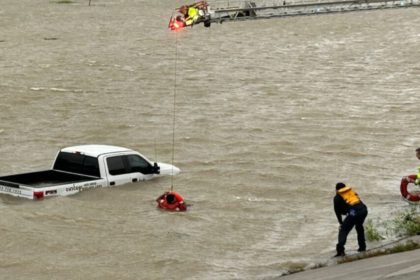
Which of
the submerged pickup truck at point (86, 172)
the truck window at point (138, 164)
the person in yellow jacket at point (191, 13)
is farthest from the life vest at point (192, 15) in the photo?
the truck window at point (138, 164)

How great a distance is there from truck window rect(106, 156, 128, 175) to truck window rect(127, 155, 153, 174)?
28cm

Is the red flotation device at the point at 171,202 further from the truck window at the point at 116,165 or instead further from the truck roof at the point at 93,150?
the truck roof at the point at 93,150

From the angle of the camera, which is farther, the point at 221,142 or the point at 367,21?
the point at 367,21

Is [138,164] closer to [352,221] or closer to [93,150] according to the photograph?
[93,150]

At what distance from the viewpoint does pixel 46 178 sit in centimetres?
2283

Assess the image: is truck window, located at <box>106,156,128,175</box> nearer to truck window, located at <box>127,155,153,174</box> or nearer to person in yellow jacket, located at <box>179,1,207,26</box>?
truck window, located at <box>127,155,153,174</box>

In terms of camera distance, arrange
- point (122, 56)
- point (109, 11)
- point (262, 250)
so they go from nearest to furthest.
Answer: point (262, 250) < point (122, 56) < point (109, 11)

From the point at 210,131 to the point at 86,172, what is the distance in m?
10.8

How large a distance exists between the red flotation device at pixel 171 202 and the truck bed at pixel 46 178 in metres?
1.85

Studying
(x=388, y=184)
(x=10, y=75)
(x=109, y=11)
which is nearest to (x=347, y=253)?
(x=388, y=184)

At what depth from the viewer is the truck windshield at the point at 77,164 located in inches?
881

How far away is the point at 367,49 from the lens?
5566cm

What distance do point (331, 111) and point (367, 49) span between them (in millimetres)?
19666

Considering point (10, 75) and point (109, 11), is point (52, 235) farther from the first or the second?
point (109, 11)
